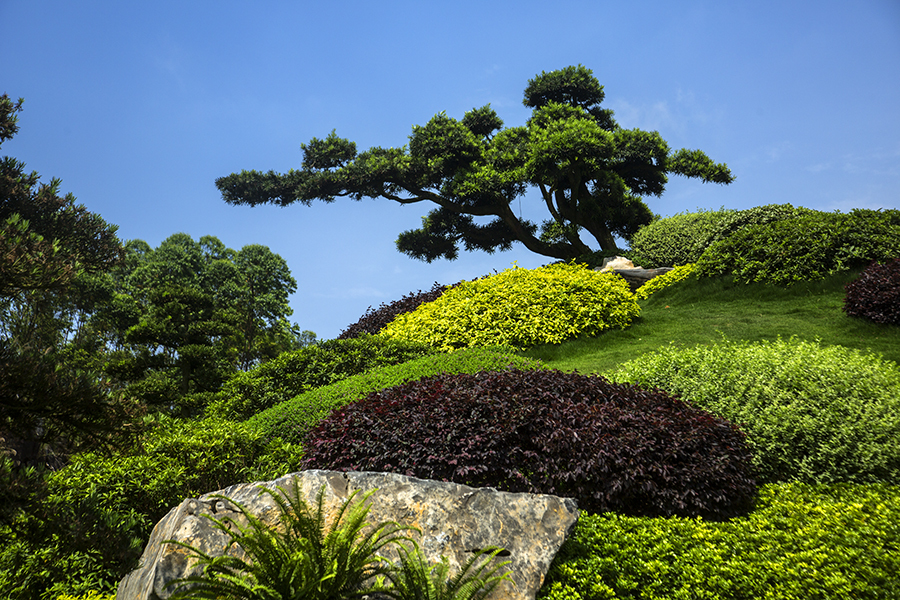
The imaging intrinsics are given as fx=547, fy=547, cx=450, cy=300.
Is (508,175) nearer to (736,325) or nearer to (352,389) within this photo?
(736,325)

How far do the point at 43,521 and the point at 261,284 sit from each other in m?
26.6

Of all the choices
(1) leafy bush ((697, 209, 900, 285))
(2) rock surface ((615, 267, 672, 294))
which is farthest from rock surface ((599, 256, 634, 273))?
(1) leafy bush ((697, 209, 900, 285))

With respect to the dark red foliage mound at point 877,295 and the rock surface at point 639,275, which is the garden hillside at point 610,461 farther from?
the rock surface at point 639,275

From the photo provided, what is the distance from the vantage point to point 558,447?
4.88m

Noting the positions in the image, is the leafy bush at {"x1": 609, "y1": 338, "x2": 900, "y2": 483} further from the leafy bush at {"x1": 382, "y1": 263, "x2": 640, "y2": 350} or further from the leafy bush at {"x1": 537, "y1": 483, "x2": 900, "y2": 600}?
the leafy bush at {"x1": 382, "y1": 263, "x2": 640, "y2": 350}

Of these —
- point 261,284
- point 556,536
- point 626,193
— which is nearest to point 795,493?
point 556,536

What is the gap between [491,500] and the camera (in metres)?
3.90

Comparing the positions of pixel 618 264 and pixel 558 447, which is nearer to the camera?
pixel 558 447

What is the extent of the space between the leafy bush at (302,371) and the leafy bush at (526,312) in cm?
151

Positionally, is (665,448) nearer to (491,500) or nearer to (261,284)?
(491,500)

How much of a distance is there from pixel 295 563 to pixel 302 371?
23.1 ft

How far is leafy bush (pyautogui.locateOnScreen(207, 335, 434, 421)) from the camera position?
9227mm

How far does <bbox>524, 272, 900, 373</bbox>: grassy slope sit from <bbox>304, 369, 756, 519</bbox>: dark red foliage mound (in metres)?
3.86

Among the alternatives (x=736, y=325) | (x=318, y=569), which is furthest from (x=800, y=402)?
(x=736, y=325)
